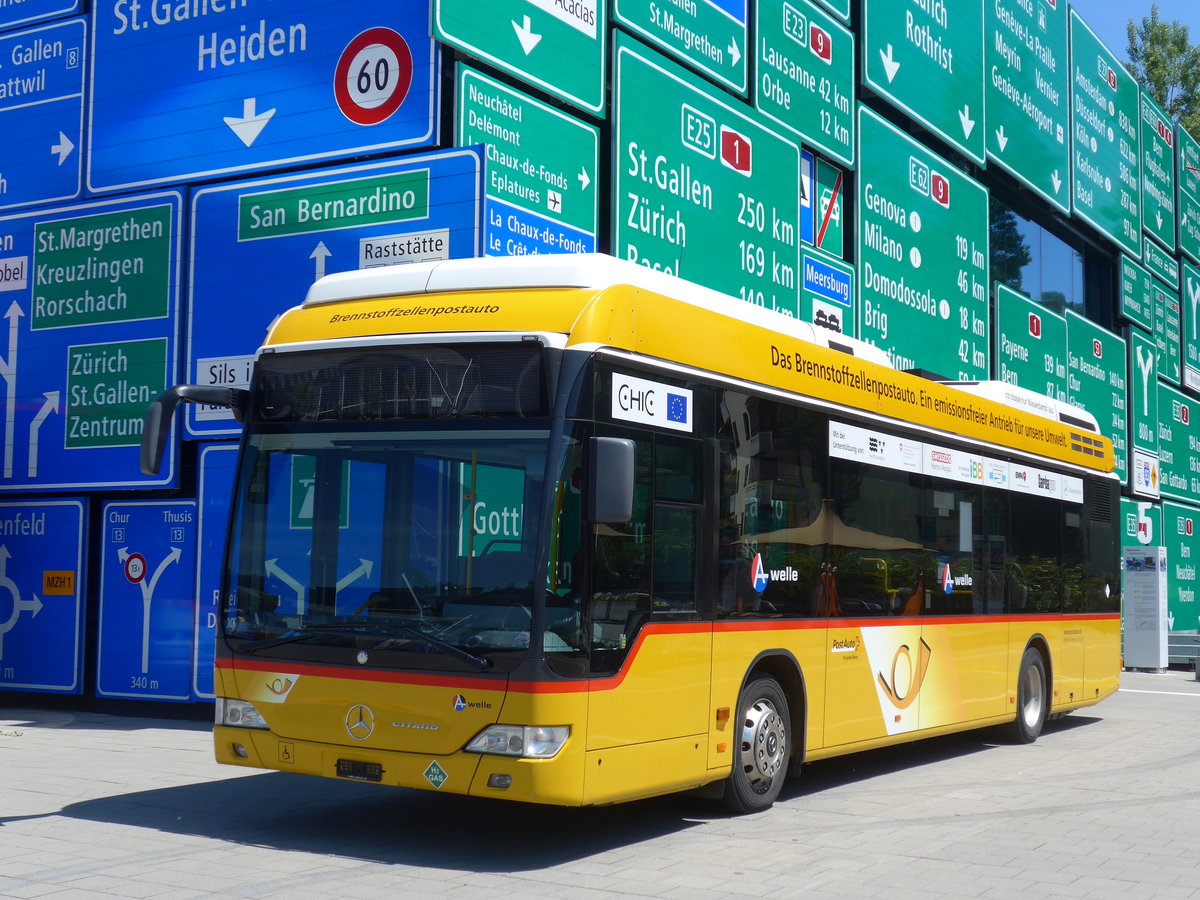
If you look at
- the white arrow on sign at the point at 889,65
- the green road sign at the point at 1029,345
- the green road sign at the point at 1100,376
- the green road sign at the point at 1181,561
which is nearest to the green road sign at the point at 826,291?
the white arrow on sign at the point at 889,65

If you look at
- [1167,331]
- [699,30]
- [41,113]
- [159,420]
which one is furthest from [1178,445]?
[159,420]

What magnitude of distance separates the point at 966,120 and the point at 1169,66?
97.8 feet

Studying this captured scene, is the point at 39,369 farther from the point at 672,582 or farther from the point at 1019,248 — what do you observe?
the point at 1019,248

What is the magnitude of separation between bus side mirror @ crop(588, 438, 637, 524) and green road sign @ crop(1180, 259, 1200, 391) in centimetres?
3332

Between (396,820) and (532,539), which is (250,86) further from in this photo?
(532,539)

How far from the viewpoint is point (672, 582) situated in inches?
322

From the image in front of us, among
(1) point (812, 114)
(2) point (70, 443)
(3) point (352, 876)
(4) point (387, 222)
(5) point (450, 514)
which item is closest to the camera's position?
(3) point (352, 876)

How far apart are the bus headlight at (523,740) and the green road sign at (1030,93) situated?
21.5 metres

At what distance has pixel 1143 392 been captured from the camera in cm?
3391

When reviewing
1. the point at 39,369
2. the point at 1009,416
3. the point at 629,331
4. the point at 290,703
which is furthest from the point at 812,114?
the point at 290,703

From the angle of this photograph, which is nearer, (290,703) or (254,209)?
(290,703)

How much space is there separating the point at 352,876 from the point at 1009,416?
8.70 meters

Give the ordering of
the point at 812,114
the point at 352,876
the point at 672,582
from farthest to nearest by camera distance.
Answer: the point at 812,114 → the point at 672,582 → the point at 352,876

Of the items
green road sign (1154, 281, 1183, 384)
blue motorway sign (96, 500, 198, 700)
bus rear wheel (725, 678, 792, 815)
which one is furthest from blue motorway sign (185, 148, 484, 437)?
green road sign (1154, 281, 1183, 384)
